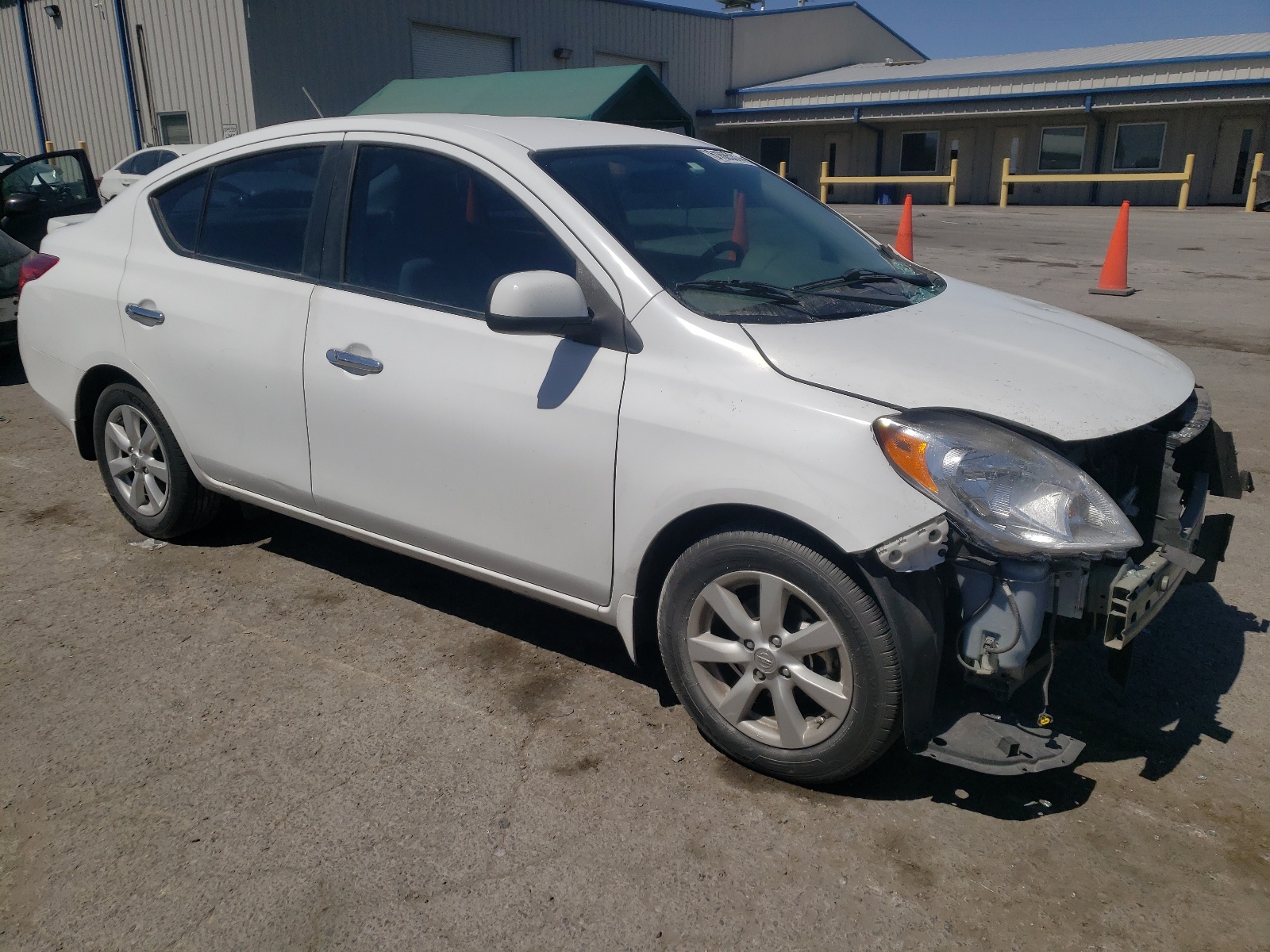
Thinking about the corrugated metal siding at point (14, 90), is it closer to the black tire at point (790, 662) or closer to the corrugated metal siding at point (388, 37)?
the corrugated metal siding at point (388, 37)

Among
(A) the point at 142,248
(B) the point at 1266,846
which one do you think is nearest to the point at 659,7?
(A) the point at 142,248

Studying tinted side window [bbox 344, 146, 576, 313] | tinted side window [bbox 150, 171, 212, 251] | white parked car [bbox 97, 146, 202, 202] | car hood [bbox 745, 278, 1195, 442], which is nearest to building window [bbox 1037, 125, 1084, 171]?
white parked car [bbox 97, 146, 202, 202]

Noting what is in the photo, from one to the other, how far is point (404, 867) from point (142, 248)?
288cm

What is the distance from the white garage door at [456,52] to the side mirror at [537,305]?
2443 cm

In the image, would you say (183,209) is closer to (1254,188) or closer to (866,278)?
(866,278)

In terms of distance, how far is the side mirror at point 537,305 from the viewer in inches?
112

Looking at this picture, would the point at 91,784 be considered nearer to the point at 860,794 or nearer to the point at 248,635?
the point at 248,635

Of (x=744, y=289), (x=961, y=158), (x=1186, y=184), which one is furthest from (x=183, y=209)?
(x=961, y=158)

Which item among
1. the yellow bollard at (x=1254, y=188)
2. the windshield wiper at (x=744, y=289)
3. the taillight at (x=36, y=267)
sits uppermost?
the windshield wiper at (x=744, y=289)

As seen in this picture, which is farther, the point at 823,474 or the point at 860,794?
the point at 860,794

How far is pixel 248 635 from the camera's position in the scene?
12.4 feet

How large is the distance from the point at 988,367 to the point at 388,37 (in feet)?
79.8

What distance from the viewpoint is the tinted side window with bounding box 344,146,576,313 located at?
3232mm

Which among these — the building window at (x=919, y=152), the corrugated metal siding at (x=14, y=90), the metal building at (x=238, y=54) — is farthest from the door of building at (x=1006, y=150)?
the corrugated metal siding at (x=14, y=90)
